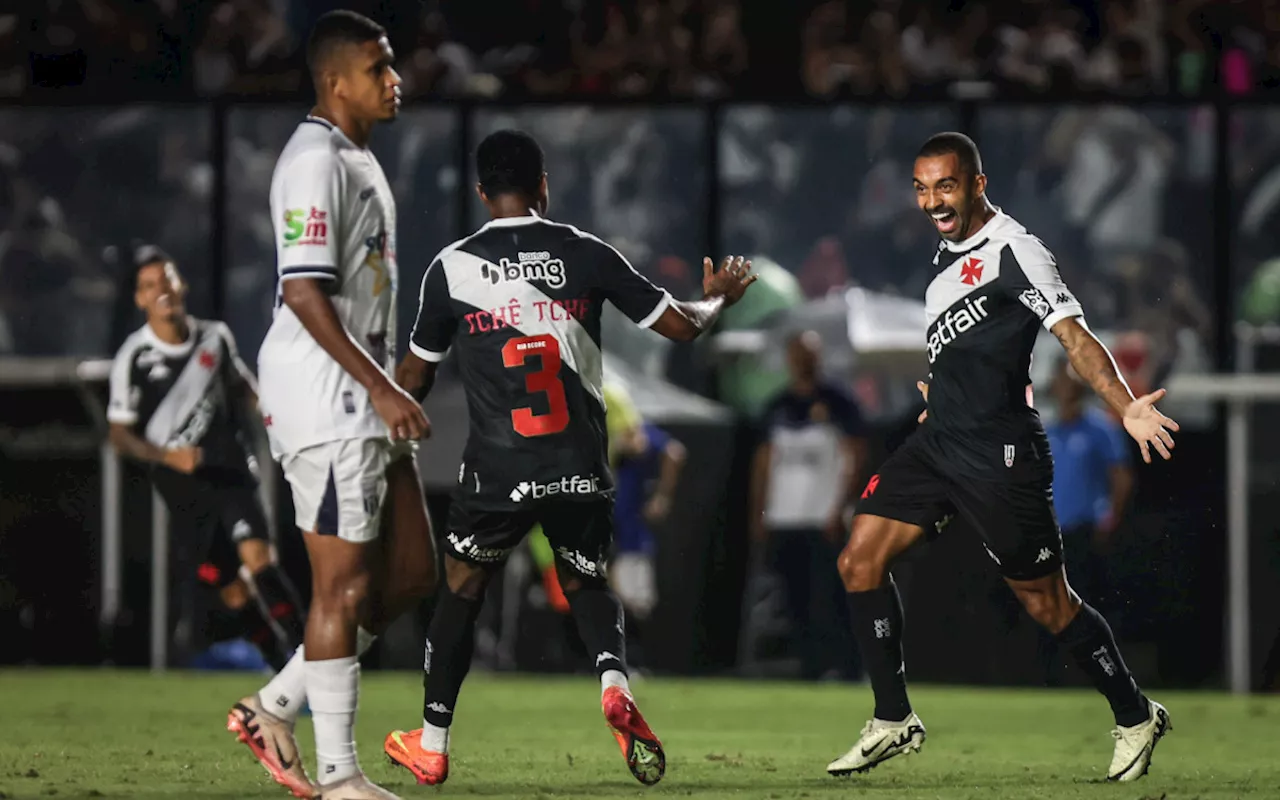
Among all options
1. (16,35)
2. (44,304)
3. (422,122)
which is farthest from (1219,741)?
(16,35)

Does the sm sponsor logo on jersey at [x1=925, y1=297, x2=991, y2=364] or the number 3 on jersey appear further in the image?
the sm sponsor logo on jersey at [x1=925, y1=297, x2=991, y2=364]

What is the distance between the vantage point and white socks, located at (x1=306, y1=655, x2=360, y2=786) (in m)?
6.11

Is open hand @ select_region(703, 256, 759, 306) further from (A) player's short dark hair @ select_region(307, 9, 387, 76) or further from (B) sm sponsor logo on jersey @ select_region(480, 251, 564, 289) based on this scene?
(A) player's short dark hair @ select_region(307, 9, 387, 76)

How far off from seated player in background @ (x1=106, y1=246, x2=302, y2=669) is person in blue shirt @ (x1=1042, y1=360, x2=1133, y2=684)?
4850 mm

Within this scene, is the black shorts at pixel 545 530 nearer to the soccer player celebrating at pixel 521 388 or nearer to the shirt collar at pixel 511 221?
the soccer player celebrating at pixel 521 388

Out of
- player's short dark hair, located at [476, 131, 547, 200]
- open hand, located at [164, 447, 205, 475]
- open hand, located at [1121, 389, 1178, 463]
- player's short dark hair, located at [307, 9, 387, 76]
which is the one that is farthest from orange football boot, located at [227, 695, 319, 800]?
open hand, located at [164, 447, 205, 475]

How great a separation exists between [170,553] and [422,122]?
3.27 m

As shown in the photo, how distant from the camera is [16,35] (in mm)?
14695

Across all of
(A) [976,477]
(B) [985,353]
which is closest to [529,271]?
(B) [985,353]

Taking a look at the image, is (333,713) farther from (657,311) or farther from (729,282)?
(729,282)

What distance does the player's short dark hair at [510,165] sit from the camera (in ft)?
23.6

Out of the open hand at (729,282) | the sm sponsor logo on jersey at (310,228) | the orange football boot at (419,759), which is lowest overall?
the orange football boot at (419,759)

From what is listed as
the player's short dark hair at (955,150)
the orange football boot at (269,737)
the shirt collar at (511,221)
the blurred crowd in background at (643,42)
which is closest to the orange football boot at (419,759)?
the orange football boot at (269,737)

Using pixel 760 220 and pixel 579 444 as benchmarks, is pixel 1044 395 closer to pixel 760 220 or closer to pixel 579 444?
pixel 760 220
